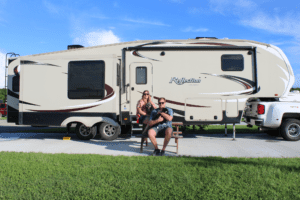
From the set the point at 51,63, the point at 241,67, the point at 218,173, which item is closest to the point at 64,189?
the point at 218,173

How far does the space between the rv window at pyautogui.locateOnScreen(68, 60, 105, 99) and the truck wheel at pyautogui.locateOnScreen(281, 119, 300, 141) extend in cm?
592

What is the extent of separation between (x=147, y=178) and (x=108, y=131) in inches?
163

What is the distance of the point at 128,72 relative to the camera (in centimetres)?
742

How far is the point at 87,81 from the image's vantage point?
24.1 feet

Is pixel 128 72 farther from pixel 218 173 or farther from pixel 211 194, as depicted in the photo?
pixel 211 194

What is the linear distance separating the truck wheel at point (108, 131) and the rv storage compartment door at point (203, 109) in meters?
2.32

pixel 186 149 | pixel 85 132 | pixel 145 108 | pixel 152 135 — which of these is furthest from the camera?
pixel 85 132

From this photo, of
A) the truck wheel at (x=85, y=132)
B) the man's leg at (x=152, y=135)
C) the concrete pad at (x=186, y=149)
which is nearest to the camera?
the man's leg at (x=152, y=135)

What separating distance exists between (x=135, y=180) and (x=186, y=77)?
15.0ft

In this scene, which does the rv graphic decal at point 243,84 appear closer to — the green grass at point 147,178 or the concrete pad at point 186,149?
the concrete pad at point 186,149

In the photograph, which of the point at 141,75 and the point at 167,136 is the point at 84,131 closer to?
the point at 141,75

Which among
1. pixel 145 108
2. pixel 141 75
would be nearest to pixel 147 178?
pixel 145 108

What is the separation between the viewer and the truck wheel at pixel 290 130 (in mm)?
7352

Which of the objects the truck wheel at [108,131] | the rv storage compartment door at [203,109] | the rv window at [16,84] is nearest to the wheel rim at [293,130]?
the rv storage compartment door at [203,109]
